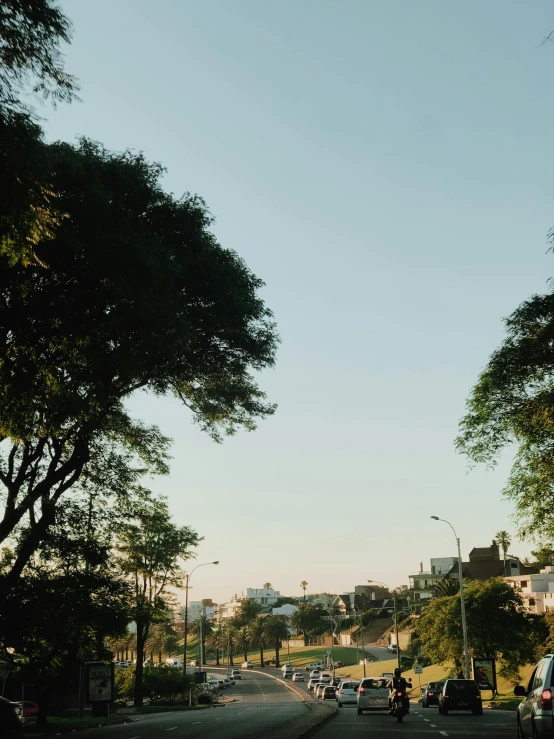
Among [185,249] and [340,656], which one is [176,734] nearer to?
[185,249]

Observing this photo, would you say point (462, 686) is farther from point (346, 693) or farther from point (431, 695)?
point (346, 693)

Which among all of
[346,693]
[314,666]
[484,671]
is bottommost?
[314,666]

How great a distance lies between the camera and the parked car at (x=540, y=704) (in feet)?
45.3

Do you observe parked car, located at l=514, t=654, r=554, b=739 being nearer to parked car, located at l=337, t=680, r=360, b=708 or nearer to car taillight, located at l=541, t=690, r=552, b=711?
car taillight, located at l=541, t=690, r=552, b=711

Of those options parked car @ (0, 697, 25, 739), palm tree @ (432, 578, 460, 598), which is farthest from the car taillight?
palm tree @ (432, 578, 460, 598)

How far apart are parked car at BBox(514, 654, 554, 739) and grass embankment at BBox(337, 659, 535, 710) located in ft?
115

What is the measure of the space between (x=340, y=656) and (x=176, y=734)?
14820 cm

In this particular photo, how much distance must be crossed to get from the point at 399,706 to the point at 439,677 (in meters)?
72.6

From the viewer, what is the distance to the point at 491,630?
75062 mm

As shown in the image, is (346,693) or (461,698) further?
(346,693)

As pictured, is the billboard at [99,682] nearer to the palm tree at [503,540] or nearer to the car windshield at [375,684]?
the car windshield at [375,684]

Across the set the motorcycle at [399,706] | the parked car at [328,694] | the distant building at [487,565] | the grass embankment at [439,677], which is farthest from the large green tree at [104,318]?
the distant building at [487,565]

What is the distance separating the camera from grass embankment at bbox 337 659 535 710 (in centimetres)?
5491

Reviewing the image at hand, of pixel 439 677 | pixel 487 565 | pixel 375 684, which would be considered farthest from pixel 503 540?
pixel 375 684
